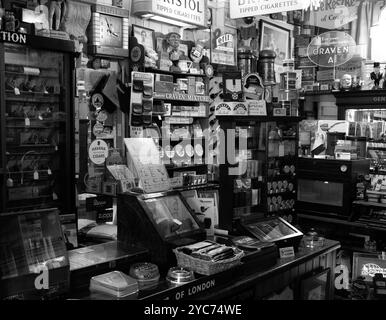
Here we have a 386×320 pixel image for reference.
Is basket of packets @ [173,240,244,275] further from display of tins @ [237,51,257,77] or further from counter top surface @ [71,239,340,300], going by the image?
display of tins @ [237,51,257,77]

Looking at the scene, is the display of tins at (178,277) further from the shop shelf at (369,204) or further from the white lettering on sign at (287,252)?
the shop shelf at (369,204)

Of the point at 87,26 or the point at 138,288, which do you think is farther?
the point at 87,26

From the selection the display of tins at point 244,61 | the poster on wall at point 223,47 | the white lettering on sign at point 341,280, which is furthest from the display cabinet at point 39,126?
the display of tins at point 244,61

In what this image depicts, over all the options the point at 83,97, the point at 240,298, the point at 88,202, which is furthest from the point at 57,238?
the point at 83,97

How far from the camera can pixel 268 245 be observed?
2.88 meters

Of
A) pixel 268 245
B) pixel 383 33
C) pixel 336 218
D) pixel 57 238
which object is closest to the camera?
pixel 57 238

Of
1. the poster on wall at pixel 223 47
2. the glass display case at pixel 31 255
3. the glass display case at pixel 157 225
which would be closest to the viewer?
the glass display case at pixel 31 255

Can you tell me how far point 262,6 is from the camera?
5688 millimetres

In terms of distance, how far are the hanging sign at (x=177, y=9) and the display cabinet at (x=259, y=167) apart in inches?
84.4

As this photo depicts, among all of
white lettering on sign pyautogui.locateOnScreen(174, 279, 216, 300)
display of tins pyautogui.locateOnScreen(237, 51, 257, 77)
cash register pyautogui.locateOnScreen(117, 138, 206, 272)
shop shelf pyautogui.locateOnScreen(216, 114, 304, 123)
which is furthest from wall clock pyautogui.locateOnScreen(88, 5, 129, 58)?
white lettering on sign pyautogui.locateOnScreen(174, 279, 216, 300)

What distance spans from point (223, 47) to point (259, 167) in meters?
3.34

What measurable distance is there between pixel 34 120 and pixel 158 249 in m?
2.85

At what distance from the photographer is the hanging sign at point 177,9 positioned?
601cm

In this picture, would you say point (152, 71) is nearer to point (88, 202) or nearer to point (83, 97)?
point (83, 97)
